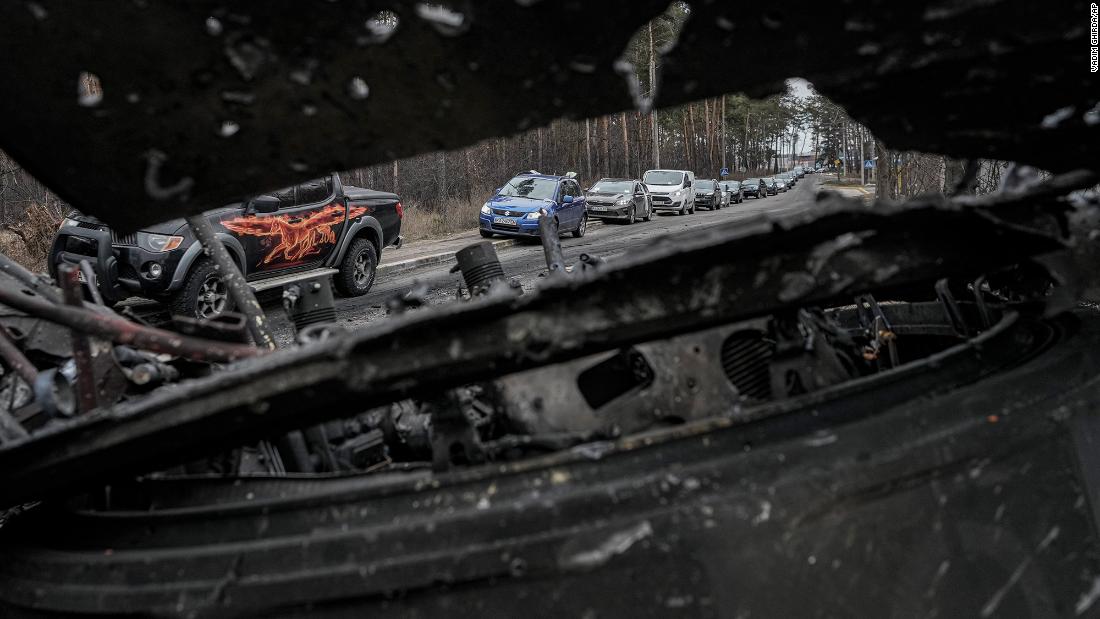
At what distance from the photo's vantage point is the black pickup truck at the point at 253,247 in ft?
31.4

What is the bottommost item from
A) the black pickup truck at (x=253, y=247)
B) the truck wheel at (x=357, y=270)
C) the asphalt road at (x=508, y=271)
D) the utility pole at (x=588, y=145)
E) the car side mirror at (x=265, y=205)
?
the asphalt road at (x=508, y=271)

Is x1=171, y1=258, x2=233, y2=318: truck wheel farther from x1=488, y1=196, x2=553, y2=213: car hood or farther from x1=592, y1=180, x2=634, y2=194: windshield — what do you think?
x1=592, y1=180, x2=634, y2=194: windshield

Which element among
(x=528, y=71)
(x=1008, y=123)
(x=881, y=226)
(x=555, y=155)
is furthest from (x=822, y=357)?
(x=555, y=155)

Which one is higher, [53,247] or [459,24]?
[459,24]

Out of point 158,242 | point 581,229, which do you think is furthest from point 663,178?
point 158,242

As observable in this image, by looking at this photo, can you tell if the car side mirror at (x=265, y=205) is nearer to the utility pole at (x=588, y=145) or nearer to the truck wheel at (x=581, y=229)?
the truck wheel at (x=581, y=229)

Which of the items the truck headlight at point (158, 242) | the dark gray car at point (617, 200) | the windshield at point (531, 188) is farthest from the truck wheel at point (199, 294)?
the dark gray car at point (617, 200)

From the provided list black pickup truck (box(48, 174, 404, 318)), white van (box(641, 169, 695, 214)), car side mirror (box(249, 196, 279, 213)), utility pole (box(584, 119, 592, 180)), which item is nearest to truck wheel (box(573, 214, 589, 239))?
white van (box(641, 169, 695, 214))

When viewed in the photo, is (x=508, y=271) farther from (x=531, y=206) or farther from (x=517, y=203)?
(x=517, y=203)

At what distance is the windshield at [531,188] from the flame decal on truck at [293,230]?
967cm

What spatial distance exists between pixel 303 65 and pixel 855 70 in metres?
0.90

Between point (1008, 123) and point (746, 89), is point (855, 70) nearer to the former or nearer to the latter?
point (746, 89)

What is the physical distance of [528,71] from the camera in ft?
4.01

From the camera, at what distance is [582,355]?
55.2 inches
